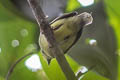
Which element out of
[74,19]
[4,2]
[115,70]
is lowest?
[115,70]

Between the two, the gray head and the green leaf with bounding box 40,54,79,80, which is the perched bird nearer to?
the gray head

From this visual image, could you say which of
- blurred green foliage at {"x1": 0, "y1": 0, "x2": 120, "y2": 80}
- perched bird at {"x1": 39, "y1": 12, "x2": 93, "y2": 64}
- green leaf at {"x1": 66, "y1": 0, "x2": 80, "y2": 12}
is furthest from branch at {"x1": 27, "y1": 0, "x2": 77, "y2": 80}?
green leaf at {"x1": 66, "y1": 0, "x2": 80, "y2": 12}

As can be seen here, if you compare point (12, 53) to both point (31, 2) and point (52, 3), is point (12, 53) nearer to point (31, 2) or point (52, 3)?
point (52, 3)

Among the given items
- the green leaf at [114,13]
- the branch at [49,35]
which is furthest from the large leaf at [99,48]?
the branch at [49,35]

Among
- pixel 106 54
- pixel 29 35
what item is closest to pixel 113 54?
pixel 106 54

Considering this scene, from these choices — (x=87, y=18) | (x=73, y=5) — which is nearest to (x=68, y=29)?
(x=87, y=18)

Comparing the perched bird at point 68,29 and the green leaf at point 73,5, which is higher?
the perched bird at point 68,29

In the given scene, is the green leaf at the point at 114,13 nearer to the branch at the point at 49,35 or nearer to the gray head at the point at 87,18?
the gray head at the point at 87,18
